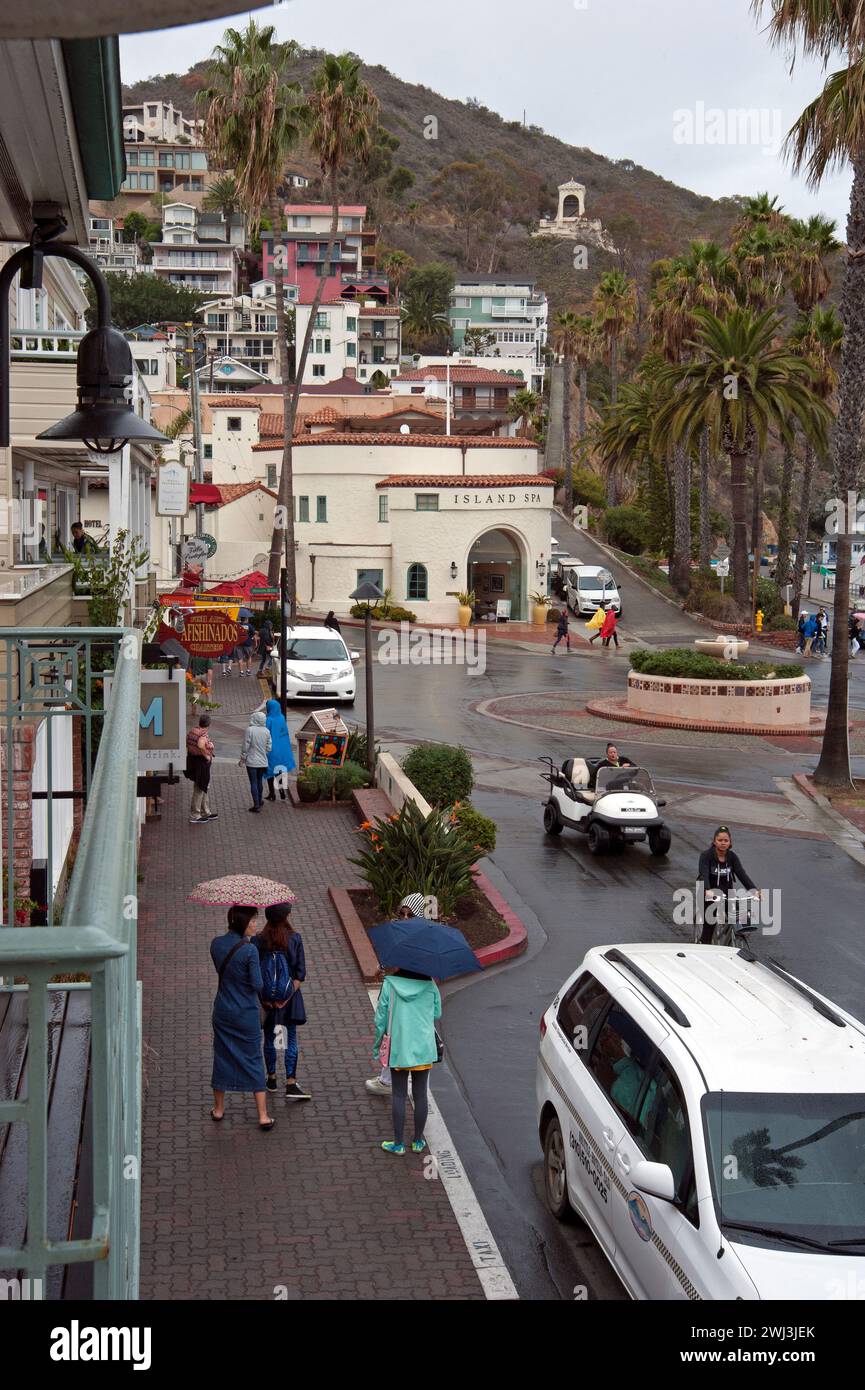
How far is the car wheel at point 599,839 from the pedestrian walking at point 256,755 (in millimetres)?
5142

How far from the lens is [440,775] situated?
20.7 metres

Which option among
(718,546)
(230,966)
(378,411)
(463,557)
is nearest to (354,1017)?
(230,966)

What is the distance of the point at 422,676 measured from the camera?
136 ft

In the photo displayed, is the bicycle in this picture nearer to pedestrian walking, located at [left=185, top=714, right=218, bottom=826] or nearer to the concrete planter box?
pedestrian walking, located at [left=185, top=714, right=218, bottom=826]

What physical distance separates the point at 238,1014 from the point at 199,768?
10.9 m

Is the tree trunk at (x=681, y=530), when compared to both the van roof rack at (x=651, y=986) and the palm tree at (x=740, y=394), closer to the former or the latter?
the palm tree at (x=740, y=394)

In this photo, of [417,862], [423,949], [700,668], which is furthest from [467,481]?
[423,949]

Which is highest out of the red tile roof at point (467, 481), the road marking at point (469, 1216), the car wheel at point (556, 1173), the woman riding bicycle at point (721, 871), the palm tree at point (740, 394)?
the palm tree at point (740, 394)

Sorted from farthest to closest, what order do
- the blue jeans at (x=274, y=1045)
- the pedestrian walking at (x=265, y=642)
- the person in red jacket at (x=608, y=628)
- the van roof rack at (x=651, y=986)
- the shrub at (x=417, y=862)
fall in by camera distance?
1. the person in red jacket at (x=608, y=628)
2. the pedestrian walking at (x=265, y=642)
3. the shrub at (x=417, y=862)
4. the blue jeans at (x=274, y=1045)
5. the van roof rack at (x=651, y=986)

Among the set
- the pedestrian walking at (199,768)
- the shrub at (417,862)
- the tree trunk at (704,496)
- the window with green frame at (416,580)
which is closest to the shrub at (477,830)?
the shrub at (417,862)

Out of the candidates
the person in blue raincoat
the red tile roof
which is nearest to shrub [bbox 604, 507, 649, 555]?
the red tile roof

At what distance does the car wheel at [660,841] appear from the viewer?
20.3m

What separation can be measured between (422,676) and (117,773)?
124 feet

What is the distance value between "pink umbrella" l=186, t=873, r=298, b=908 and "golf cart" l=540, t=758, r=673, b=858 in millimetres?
9493
